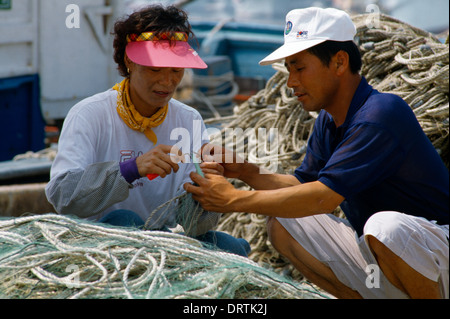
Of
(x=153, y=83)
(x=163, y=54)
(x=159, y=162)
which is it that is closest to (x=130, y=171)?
(x=159, y=162)

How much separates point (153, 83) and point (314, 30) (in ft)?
2.64

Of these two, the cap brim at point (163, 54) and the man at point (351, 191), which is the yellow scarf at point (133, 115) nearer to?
the cap brim at point (163, 54)

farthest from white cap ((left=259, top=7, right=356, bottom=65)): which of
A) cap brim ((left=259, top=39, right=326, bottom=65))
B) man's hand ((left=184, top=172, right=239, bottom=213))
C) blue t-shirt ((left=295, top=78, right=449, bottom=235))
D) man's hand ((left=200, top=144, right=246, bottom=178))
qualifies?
man's hand ((left=184, top=172, right=239, bottom=213))

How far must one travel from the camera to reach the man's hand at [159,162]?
2705 mm

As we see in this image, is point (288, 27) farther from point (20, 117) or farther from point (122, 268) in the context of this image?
point (20, 117)

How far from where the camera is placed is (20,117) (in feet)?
22.1

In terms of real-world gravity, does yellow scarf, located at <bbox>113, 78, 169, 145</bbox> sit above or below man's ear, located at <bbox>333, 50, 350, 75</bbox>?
below

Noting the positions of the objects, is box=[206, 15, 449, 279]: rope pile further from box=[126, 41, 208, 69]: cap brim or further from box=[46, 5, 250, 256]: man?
box=[126, 41, 208, 69]: cap brim

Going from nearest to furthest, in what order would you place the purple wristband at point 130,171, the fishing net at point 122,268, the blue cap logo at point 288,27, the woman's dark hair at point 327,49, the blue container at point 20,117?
the fishing net at point 122,268 → the purple wristband at point 130,171 → the woman's dark hair at point 327,49 → the blue cap logo at point 288,27 → the blue container at point 20,117

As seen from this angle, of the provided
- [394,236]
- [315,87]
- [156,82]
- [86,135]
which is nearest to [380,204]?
[394,236]

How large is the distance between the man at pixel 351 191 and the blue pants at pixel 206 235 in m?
0.19

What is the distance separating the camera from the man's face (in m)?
2.86

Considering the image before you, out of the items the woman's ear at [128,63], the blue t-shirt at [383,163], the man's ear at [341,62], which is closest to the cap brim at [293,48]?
the man's ear at [341,62]
